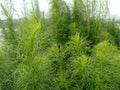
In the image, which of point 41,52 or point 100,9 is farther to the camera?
point 100,9

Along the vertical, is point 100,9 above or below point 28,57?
above

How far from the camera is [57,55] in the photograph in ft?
6.63

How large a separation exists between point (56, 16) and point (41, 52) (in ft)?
1.03

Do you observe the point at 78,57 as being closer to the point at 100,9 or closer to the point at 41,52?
the point at 41,52

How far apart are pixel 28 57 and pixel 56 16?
0.40 meters

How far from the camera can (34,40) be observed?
6.37ft

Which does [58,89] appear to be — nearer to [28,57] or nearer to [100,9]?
[28,57]

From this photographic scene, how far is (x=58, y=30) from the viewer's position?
87.1 inches

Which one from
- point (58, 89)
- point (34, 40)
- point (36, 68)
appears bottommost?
point (58, 89)

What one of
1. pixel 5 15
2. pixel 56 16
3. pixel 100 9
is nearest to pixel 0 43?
pixel 5 15

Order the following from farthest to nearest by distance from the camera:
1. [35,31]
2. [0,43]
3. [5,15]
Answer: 1. [5,15]
2. [0,43]
3. [35,31]

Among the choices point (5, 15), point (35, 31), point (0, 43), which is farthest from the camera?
point (5, 15)

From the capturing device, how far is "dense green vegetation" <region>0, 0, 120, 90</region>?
195 centimetres

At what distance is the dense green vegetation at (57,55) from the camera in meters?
1.95
